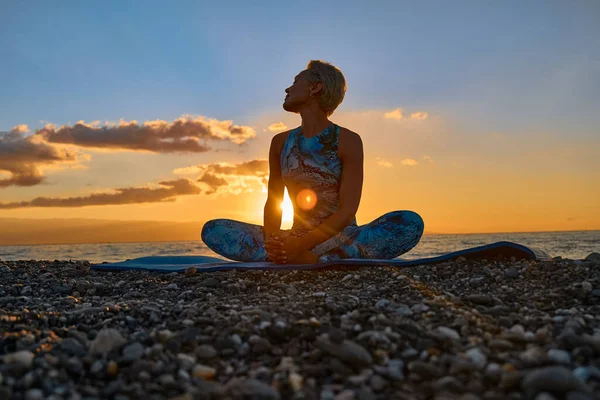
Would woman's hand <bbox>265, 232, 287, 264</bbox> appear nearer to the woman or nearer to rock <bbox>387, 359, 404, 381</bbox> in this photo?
the woman

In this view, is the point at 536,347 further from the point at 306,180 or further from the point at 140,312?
the point at 306,180

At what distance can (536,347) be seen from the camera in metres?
2.07

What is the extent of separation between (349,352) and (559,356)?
864mm

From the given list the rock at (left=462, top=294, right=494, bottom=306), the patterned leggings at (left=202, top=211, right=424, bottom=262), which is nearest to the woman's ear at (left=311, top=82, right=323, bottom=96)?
the patterned leggings at (left=202, top=211, right=424, bottom=262)

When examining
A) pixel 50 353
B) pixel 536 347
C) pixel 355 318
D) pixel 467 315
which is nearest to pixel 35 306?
pixel 50 353

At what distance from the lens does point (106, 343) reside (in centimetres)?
220

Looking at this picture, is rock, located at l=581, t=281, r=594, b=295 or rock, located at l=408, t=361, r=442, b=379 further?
rock, located at l=581, t=281, r=594, b=295

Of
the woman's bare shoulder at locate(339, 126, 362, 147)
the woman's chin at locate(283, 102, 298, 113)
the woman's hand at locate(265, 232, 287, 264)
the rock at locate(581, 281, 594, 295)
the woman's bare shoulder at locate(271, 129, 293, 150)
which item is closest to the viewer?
the rock at locate(581, 281, 594, 295)

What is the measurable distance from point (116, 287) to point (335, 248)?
8.23ft

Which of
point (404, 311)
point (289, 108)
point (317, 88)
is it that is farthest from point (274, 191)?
point (404, 311)

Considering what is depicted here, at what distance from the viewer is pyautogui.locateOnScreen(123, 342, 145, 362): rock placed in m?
2.09

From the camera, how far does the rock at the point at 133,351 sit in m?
2.09

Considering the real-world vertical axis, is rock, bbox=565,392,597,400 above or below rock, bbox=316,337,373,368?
below

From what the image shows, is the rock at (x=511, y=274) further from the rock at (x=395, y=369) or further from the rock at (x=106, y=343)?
the rock at (x=106, y=343)
